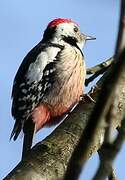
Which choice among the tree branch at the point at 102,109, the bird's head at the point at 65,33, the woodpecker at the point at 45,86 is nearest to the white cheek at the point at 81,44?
the bird's head at the point at 65,33

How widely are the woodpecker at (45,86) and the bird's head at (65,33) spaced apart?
358 millimetres

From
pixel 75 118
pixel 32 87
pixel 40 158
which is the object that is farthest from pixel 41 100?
pixel 40 158

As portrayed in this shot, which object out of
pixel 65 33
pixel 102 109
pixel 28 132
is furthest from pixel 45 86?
pixel 102 109

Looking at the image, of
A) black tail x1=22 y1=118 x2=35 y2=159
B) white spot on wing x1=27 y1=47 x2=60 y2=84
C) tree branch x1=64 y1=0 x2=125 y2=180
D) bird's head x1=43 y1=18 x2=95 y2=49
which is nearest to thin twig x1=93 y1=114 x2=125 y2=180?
tree branch x1=64 y1=0 x2=125 y2=180

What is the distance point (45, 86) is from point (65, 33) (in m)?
1.03

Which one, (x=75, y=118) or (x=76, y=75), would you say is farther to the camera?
(x=76, y=75)

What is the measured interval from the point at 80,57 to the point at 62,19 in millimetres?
674

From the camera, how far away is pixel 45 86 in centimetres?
517

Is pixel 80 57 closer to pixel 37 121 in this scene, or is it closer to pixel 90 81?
pixel 37 121

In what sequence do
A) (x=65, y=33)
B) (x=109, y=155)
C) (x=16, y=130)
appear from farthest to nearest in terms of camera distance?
(x=65, y=33)
(x=16, y=130)
(x=109, y=155)

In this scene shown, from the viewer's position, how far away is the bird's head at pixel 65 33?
5914mm

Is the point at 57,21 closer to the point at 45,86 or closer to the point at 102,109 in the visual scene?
the point at 45,86

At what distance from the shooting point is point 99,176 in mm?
978

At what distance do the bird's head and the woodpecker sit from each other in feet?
1.18
